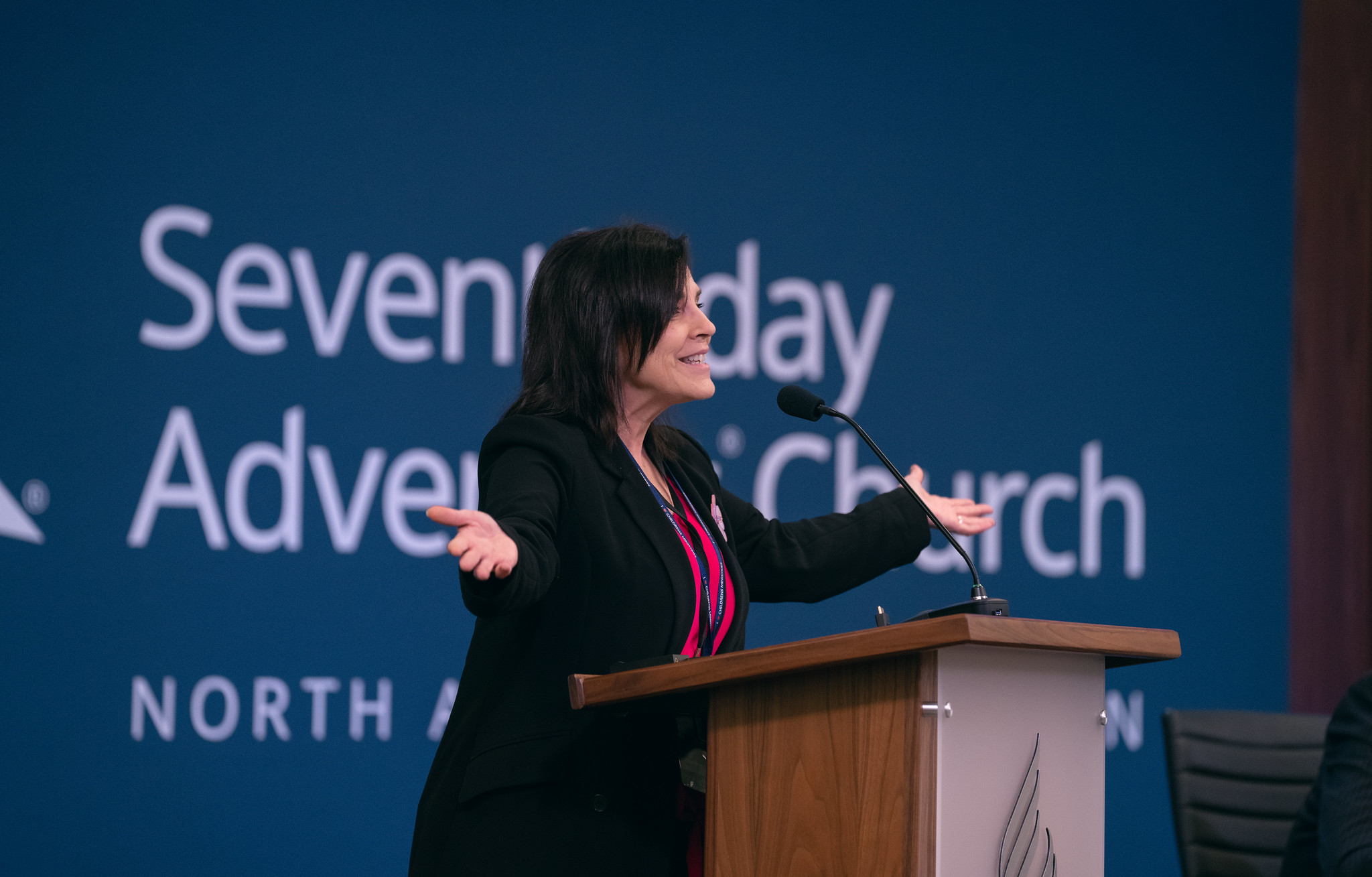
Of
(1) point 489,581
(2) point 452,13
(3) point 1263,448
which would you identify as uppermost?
(2) point 452,13

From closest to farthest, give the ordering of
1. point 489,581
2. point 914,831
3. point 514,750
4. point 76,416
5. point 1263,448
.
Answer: point 914,831
point 489,581
point 514,750
point 76,416
point 1263,448

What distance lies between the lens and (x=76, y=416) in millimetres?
2871

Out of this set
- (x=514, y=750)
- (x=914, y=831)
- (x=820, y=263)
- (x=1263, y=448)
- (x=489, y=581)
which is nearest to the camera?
(x=914, y=831)

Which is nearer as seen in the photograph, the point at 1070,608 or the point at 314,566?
the point at 314,566

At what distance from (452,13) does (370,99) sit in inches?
13.2

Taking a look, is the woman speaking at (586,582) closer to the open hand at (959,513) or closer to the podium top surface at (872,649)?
the podium top surface at (872,649)

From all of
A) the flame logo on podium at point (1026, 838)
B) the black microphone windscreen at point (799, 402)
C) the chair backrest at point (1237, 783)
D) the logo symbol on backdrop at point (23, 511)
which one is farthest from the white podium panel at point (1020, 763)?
the logo symbol on backdrop at point (23, 511)

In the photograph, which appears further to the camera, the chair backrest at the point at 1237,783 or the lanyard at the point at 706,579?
the chair backrest at the point at 1237,783

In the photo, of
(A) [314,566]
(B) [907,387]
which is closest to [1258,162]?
(B) [907,387]

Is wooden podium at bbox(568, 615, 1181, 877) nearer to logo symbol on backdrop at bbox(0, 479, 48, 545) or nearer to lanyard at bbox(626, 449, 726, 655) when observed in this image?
lanyard at bbox(626, 449, 726, 655)

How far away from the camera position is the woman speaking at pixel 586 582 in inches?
55.2

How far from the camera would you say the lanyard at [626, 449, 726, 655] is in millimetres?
1596

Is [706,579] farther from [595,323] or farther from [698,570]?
[595,323]

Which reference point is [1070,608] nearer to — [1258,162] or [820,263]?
[820,263]
